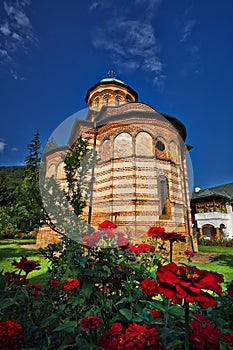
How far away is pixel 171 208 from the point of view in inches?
115

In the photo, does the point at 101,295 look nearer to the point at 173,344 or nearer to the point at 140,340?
the point at 173,344

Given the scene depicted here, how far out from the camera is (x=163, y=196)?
2.96 metres

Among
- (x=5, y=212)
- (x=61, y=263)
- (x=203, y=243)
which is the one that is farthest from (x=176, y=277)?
(x=203, y=243)

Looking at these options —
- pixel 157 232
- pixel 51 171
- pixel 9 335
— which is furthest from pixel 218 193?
pixel 9 335

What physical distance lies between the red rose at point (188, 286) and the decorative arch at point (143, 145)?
2363 millimetres

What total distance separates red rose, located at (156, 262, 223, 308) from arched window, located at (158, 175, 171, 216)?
1868 millimetres

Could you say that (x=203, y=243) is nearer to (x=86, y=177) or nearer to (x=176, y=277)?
(x=86, y=177)

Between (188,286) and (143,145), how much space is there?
8.37 ft

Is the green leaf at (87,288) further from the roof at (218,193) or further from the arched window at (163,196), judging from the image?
the roof at (218,193)

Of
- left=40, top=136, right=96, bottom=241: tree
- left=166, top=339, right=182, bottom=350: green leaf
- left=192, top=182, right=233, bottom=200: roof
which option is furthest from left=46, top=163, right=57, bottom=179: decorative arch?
left=192, top=182, right=233, bottom=200: roof

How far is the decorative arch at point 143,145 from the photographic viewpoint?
3145mm

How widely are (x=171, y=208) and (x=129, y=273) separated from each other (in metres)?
1.15

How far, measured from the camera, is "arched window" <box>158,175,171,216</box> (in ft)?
9.11

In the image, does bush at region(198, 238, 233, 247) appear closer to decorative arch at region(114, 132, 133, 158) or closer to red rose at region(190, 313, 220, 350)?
decorative arch at region(114, 132, 133, 158)
